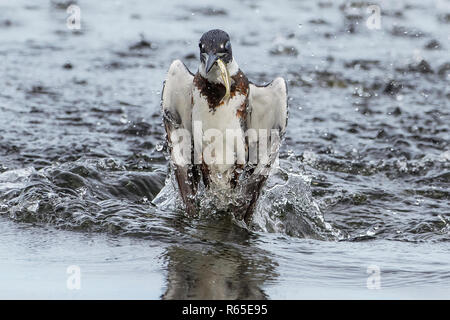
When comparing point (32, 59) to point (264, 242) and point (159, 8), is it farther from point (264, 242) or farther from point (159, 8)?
point (264, 242)

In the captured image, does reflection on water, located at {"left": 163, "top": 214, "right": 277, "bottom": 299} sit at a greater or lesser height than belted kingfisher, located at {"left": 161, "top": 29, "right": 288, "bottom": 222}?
lesser

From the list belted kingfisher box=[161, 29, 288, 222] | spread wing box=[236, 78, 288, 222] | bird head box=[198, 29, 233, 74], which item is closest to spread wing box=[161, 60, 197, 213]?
belted kingfisher box=[161, 29, 288, 222]

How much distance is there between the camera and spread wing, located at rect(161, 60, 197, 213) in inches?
251

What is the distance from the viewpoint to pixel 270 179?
7.69 metres

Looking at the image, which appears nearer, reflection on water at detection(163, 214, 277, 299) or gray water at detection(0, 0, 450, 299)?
reflection on water at detection(163, 214, 277, 299)

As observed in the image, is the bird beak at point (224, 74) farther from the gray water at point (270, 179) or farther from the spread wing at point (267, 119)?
the gray water at point (270, 179)

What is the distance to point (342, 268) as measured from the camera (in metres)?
5.51

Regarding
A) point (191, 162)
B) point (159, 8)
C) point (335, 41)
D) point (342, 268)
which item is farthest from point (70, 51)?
point (342, 268)

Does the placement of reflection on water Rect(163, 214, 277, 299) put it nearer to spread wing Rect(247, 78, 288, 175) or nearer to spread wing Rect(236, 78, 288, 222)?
spread wing Rect(236, 78, 288, 222)

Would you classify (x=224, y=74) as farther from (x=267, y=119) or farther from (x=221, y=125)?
(x=267, y=119)

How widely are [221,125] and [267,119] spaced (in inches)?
15.2

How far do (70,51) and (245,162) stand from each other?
19.4 ft

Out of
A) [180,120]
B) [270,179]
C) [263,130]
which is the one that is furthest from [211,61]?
[270,179]

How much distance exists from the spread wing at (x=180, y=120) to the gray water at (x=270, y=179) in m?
0.24
